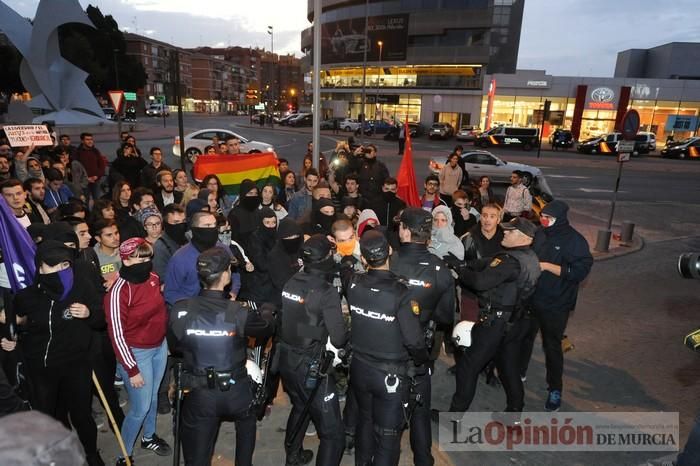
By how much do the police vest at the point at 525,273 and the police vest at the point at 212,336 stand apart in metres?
2.56

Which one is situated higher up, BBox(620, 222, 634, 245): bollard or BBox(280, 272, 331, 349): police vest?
BBox(280, 272, 331, 349): police vest

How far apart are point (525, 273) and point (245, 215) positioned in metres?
3.76

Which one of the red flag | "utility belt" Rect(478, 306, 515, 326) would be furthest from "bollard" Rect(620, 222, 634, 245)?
"utility belt" Rect(478, 306, 515, 326)

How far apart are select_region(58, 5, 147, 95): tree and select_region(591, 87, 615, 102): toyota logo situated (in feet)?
176

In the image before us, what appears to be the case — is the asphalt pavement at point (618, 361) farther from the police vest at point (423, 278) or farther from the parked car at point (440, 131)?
the parked car at point (440, 131)

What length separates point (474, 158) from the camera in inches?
784

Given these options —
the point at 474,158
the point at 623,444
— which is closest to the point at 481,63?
the point at 474,158

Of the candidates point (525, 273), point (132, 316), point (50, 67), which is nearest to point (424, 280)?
point (525, 273)

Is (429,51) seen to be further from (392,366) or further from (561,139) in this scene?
(392,366)

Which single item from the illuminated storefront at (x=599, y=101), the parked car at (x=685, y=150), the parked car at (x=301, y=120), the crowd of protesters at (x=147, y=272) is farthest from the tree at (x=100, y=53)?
the parked car at (x=685, y=150)

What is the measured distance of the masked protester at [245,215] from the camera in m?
5.91

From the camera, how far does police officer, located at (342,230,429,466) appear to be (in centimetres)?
329

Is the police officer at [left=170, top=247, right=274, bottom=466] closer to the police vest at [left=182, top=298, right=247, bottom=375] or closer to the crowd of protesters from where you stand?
the police vest at [left=182, top=298, right=247, bottom=375]

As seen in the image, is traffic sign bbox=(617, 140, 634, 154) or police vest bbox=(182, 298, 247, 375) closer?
police vest bbox=(182, 298, 247, 375)
